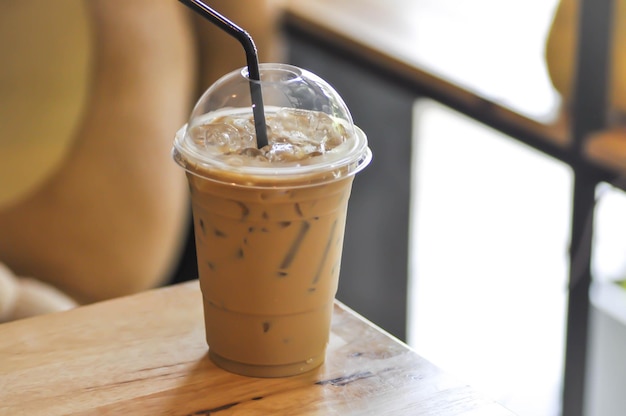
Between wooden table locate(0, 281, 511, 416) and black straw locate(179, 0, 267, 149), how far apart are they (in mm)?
246

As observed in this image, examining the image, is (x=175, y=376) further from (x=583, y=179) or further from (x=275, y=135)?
(x=583, y=179)

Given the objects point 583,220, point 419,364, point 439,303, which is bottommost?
point 439,303

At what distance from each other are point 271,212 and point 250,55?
0.53 ft

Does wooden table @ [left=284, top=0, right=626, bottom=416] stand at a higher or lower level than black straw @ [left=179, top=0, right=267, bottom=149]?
lower

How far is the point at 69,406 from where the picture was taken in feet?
2.45

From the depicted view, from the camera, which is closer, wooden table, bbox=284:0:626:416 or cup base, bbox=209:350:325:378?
cup base, bbox=209:350:325:378

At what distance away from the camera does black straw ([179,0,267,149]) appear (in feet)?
2.53

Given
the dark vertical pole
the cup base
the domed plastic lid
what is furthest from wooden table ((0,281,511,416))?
the dark vertical pole

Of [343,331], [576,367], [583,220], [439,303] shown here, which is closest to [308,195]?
[343,331]

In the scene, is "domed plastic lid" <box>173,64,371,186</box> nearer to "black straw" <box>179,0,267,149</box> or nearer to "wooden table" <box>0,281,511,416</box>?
"black straw" <box>179,0,267,149</box>

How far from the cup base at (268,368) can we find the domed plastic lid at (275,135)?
20 centimetres

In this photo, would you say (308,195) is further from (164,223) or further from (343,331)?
(164,223)

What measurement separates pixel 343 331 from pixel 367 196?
4.19ft

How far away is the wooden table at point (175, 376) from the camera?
75 centimetres
